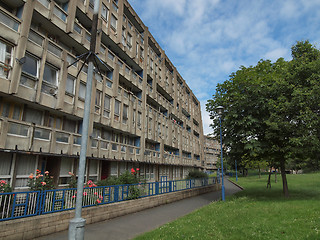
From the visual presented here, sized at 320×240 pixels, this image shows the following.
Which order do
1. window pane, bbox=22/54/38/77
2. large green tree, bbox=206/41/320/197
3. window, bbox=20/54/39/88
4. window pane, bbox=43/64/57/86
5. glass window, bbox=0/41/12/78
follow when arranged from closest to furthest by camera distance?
glass window, bbox=0/41/12/78 → window, bbox=20/54/39/88 → window pane, bbox=22/54/38/77 → window pane, bbox=43/64/57/86 → large green tree, bbox=206/41/320/197

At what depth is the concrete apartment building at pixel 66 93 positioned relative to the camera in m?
10.5

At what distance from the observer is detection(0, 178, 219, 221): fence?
7.22 metres

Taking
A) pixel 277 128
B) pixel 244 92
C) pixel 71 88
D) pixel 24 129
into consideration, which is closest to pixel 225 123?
pixel 244 92

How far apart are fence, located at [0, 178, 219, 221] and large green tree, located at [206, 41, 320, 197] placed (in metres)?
8.03

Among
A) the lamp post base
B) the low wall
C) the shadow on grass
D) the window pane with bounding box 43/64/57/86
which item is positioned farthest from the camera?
the shadow on grass

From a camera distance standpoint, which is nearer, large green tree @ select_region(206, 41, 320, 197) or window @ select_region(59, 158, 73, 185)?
large green tree @ select_region(206, 41, 320, 197)

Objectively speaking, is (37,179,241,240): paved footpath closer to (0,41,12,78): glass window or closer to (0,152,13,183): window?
(0,152,13,183): window

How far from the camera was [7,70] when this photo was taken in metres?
10.2

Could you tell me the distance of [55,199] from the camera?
848 cm

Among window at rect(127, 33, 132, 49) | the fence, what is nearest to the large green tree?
the fence

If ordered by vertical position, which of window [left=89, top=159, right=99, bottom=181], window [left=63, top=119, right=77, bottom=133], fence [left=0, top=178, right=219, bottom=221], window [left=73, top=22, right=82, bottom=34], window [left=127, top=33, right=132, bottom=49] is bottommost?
fence [left=0, top=178, right=219, bottom=221]

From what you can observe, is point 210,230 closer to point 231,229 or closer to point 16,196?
point 231,229

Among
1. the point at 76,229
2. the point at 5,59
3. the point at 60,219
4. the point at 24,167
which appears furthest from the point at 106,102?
the point at 76,229

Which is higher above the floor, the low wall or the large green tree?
the large green tree
